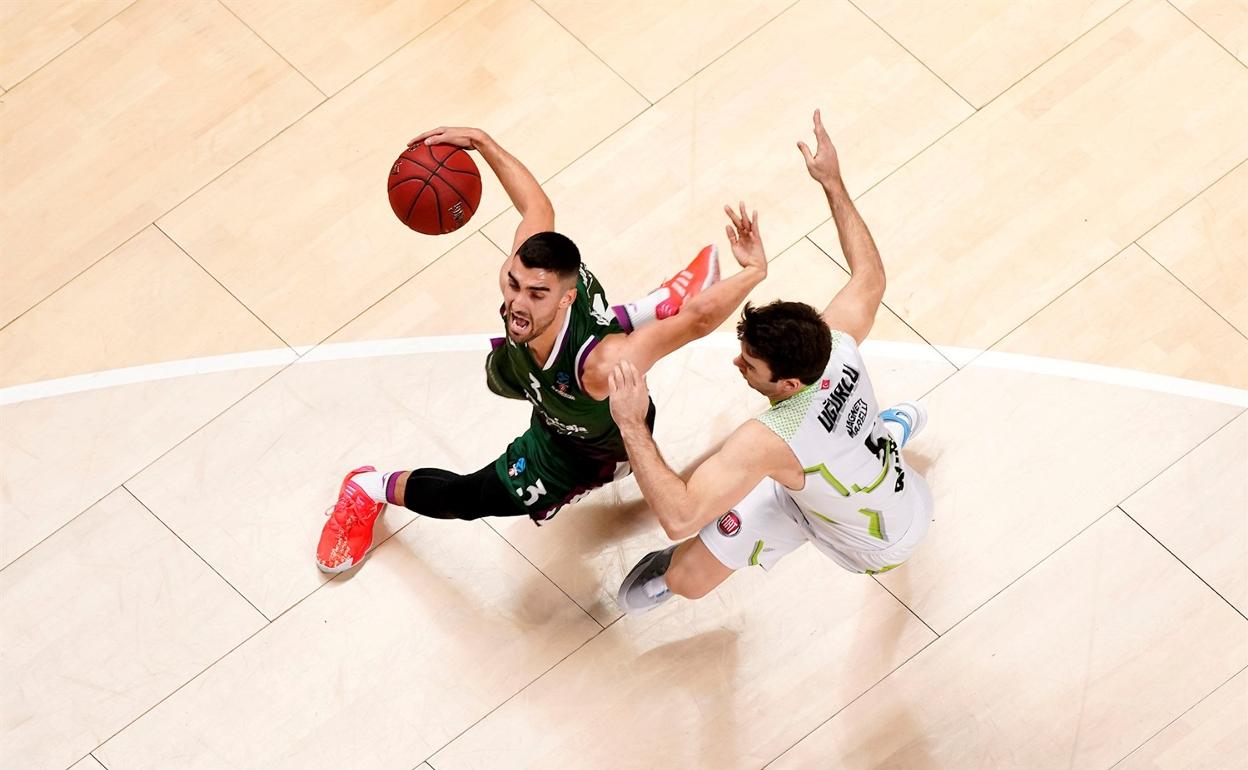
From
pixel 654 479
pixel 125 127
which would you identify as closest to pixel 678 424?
pixel 654 479

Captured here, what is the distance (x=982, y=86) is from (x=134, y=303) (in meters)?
4.24

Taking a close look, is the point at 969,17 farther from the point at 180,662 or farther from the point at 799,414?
the point at 180,662

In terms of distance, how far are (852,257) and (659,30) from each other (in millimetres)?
2494

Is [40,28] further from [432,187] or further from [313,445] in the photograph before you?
[432,187]

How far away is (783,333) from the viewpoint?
4.09m

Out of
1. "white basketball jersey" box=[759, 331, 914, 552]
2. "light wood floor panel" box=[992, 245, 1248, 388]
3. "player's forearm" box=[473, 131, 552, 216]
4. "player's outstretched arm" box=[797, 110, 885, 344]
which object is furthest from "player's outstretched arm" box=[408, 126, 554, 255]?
"light wood floor panel" box=[992, 245, 1248, 388]

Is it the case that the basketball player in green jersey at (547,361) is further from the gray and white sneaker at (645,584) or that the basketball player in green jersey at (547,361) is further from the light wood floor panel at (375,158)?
the light wood floor panel at (375,158)

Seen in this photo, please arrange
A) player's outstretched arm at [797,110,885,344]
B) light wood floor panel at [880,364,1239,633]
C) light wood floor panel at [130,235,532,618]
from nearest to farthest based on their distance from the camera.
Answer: player's outstretched arm at [797,110,885,344] < light wood floor panel at [880,364,1239,633] < light wood floor panel at [130,235,532,618]

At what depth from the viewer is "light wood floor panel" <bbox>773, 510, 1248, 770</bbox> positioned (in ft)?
17.4

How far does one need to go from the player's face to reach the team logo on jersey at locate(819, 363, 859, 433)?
0.97 meters

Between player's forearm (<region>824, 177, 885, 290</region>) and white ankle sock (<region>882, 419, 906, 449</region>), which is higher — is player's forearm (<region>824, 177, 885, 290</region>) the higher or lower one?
the higher one

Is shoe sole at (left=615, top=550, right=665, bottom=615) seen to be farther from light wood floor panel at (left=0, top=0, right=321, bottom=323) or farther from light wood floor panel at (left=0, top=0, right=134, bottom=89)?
light wood floor panel at (left=0, top=0, right=134, bottom=89)

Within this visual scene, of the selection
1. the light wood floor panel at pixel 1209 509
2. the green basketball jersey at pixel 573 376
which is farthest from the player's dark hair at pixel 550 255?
the light wood floor panel at pixel 1209 509

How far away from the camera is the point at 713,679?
17.9 feet
